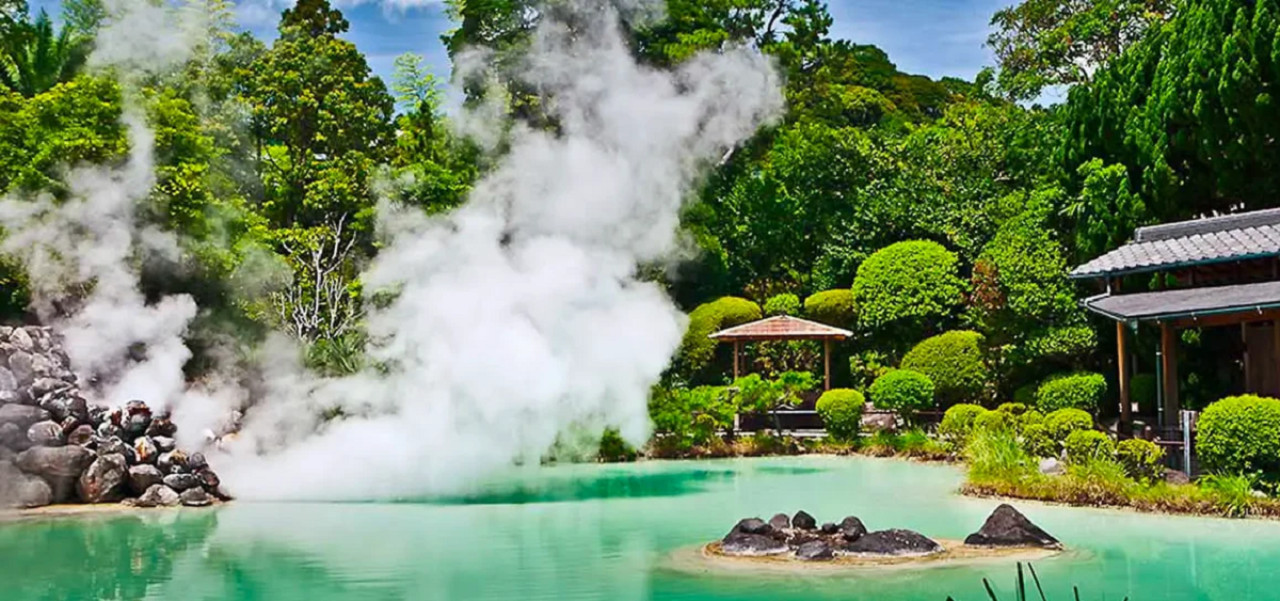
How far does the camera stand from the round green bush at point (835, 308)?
28516 mm

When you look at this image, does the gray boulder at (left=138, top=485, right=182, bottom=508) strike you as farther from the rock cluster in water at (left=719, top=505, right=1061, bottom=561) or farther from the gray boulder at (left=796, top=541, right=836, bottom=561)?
the gray boulder at (left=796, top=541, right=836, bottom=561)

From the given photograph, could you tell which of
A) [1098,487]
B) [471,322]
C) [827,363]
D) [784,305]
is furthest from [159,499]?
[784,305]

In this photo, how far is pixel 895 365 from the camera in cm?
2761

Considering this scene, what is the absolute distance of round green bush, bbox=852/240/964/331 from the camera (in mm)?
26609

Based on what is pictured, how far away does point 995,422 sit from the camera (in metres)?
20.2

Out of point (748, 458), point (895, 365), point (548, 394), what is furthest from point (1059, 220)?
point (548, 394)

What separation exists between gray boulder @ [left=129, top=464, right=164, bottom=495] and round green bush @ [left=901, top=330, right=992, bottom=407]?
47.2 feet

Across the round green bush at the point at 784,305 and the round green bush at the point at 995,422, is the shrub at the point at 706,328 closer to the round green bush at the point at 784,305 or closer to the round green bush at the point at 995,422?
the round green bush at the point at 784,305

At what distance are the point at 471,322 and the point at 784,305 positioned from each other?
13.8 metres

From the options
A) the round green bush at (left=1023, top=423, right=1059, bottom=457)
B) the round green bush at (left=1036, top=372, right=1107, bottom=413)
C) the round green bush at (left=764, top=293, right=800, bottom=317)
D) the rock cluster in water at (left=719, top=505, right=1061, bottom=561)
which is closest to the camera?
the rock cluster in water at (left=719, top=505, right=1061, bottom=561)

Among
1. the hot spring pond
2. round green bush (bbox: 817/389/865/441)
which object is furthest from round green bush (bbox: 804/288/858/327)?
the hot spring pond

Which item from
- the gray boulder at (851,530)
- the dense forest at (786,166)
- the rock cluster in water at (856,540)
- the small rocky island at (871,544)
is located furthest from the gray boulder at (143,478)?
the gray boulder at (851,530)

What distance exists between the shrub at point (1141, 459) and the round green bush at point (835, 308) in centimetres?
1325

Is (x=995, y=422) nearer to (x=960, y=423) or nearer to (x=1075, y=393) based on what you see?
(x=960, y=423)
